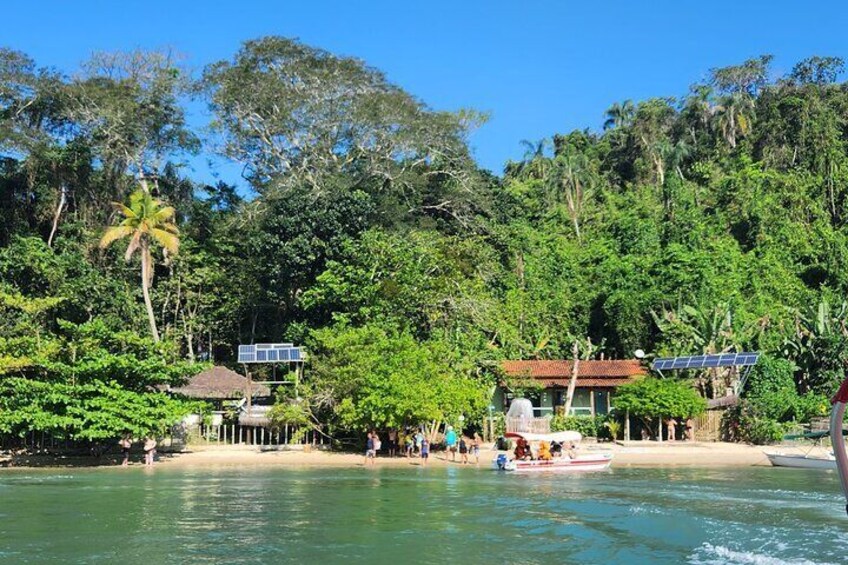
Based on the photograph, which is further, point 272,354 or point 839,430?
point 272,354

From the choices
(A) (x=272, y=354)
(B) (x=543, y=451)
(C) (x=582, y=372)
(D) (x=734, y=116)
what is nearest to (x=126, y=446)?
(A) (x=272, y=354)

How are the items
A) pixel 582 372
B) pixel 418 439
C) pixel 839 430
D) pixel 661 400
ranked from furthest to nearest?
1. pixel 582 372
2. pixel 661 400
3. pixel 418 439
4. pixel 839 430

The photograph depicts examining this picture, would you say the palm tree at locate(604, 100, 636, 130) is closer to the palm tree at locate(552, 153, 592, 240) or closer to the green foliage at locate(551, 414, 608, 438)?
the palm tree at locate(552, 153, 592, 240)

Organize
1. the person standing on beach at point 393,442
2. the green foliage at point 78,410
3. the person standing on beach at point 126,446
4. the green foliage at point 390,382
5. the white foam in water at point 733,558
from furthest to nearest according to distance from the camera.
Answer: the person standing on beach at point 393,442 < the person standing on beach at point 126,446 < the green foliage at point 390,382 < the green foliage at point 78,410 < the white foam in water at point 733,558

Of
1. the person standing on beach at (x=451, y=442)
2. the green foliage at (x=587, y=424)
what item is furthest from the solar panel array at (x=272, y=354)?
the green foliage at (x=587, y=424)

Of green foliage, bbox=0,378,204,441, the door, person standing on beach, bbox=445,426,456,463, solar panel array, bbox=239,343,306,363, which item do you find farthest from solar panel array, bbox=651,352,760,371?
green foliage, bbox=0,378,204,441

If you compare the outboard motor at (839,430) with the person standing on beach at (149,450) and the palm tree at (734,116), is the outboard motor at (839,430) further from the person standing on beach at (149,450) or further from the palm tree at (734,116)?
the palm tree at (734,116)

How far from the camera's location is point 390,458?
35281mm

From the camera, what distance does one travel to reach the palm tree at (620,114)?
8612cm

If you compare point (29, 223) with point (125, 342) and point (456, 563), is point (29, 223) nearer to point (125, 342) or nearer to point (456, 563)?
point (125, 342)

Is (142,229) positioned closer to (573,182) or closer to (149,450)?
(149,450)

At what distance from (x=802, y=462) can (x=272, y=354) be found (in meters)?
21.2

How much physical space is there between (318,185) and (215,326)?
404 inches

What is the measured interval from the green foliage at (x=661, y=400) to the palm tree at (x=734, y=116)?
→ 37.5 metres
